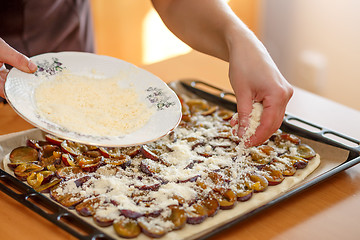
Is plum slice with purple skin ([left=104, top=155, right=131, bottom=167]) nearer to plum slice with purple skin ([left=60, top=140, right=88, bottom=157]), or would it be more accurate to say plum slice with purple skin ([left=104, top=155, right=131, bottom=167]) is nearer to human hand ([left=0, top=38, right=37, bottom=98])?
plum slice with purple skin ([left=60, top=140, right=88, bottom=157])

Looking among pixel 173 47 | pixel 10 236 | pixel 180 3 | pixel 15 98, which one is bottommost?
pixel 173 47

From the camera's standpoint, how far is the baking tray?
110 centimetres

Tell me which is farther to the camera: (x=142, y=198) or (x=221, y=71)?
(x=221, y=71)

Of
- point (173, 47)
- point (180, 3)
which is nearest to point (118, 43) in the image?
point (173, 47)

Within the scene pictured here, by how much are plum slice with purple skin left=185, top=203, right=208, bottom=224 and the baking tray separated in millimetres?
45

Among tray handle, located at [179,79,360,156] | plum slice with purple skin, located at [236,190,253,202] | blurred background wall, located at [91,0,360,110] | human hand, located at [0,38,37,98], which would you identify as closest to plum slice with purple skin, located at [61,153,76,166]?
human hand, located at [0,38,37,98]

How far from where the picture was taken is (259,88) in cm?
131

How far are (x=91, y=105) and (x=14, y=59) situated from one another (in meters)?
0.23

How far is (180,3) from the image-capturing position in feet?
5.39

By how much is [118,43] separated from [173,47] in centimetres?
47

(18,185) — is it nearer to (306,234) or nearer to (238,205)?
(238,205)

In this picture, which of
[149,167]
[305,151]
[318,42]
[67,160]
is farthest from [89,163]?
[318,42]

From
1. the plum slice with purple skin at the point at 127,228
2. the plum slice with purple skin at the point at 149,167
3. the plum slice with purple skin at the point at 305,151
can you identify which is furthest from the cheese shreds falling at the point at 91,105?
the plum slice with purple skin at the point at 305,151

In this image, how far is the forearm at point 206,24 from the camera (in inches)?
55.4
